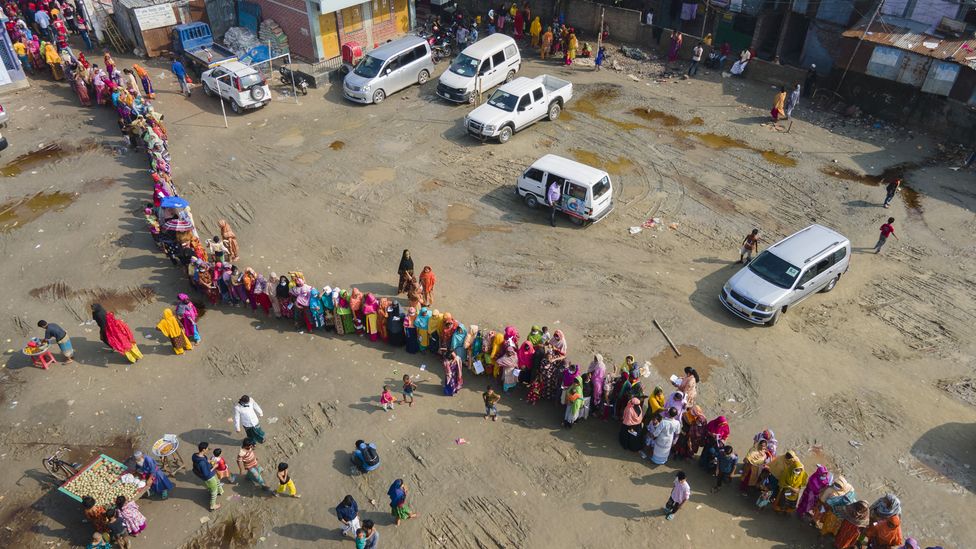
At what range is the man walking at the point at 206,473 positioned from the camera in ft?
34.7

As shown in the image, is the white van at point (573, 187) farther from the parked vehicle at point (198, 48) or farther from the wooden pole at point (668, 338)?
the parked vehicle at point (198, 48)

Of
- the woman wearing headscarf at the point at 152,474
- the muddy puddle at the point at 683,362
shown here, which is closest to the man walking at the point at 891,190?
the muddy puddle at the point at 683,362

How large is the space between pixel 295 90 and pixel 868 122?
21.4m

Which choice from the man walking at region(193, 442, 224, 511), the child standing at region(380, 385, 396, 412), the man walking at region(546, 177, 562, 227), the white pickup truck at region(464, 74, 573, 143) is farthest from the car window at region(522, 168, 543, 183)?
the man walking at region(193, 442, 224, 511)

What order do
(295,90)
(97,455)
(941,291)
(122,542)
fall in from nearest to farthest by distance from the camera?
(122,542) → (97,455) → (941,291) → (295,90)

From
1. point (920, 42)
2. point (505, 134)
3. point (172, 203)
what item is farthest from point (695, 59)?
point (172, 203)

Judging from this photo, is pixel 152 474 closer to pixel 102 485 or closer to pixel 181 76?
pixel 102 485

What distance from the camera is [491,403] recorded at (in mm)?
12266

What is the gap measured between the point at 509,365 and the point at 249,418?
4.95m

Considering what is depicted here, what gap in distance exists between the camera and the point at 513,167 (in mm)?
20516

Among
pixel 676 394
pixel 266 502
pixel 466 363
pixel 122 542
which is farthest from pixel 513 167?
pixel 122 542

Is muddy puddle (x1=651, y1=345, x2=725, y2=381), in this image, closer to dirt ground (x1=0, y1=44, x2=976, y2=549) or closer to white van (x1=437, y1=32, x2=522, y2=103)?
dirt ground (x1=0, y1=44, x2=976, y2=549)

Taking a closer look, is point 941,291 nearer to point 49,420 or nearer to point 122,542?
point 122,542

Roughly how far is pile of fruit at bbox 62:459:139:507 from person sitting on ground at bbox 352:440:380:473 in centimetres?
368
